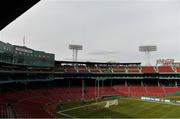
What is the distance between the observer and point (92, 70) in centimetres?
9100

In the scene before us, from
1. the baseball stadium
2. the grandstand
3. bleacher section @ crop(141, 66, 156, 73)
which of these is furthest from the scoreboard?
bleacher section @ crop(141, 66, 156, 73)

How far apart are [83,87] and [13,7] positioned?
69323 mm

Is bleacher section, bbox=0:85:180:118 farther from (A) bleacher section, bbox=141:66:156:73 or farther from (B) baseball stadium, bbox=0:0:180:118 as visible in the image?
(A) bleacher section, bbox=141:66:156:73

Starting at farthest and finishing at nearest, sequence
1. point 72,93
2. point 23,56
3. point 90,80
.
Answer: point 90,80 < point 72,93 < point 23,56

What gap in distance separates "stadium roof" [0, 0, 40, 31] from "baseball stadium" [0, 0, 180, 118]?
97.9ft

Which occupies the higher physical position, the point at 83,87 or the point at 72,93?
the point at 83,87

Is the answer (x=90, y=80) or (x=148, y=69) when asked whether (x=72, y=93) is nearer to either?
(x=90, y=80)

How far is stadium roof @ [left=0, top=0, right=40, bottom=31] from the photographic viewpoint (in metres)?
11.8

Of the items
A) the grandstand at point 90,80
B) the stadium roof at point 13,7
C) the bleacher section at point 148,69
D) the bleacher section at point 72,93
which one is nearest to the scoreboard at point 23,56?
the grandstand at point 90,80

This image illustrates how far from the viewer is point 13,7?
12531 millimetres

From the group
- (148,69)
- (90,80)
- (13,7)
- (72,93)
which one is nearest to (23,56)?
(72,93)

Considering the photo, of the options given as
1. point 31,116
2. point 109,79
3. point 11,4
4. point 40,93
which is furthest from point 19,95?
point 11,4

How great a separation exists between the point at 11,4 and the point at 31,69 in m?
62.5

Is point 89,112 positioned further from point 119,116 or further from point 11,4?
point 11,4
